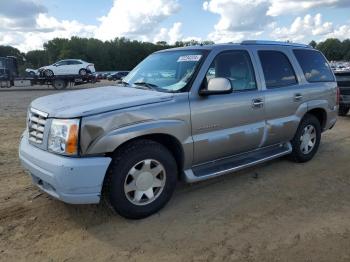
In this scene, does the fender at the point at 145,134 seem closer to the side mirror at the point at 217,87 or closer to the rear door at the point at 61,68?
the side mirror at the point at 217,87

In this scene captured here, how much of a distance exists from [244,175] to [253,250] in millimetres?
2211

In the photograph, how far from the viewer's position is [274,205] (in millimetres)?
4605

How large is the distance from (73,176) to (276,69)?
3.40 m

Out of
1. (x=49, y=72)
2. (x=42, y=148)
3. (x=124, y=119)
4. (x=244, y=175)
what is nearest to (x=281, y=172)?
(x=244, y=175)

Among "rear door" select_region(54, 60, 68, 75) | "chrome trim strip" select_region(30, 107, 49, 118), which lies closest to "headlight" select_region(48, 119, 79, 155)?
"chrome trim strip" select_region(30, 107, 49, 118)

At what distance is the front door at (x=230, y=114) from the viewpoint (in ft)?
15.1

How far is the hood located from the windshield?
25 cm

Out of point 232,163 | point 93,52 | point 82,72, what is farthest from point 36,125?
point 93,52

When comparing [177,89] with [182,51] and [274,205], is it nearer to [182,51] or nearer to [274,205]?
[182,51]

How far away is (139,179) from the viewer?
4.17m

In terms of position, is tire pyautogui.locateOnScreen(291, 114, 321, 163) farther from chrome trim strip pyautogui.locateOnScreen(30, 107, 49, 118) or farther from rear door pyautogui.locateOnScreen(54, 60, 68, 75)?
rear door pyautogui.locateOnScreen(54, 60, 68, 75)

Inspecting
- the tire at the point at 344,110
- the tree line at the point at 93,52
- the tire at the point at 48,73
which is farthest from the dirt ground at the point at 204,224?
the tree line at the point at 93,52

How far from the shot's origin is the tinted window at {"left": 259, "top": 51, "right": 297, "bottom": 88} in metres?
5.52

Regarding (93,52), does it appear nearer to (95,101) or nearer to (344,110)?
(344,110)
